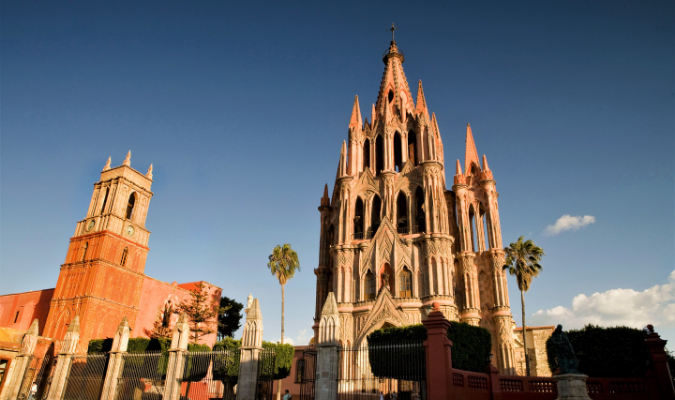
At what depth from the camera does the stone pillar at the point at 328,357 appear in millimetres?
15144

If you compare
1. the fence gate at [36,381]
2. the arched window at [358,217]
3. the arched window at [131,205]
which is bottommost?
the fence gate at [36,381]

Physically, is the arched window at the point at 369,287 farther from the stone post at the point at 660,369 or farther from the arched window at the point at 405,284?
the stone post at the point at 660,369

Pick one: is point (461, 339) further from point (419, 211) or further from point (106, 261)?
point (106, 261)

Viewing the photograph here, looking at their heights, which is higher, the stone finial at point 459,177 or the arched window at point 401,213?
the stone finial at point 459,177

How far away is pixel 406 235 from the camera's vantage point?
3481cm

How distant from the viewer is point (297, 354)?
3734cm

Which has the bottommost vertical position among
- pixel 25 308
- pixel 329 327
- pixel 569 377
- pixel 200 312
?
pixel 569 377

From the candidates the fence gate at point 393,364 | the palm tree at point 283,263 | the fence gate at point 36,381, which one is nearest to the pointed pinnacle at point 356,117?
the palm tree at point 283,263

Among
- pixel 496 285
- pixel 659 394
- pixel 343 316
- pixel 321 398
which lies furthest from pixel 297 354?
pixel 659 394

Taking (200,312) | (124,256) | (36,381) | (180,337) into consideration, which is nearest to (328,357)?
(180,337)

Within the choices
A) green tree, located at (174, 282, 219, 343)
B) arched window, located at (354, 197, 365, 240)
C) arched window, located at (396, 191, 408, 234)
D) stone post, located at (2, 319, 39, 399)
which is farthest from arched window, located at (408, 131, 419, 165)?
stone post, located at (2, 319, 39, 399)

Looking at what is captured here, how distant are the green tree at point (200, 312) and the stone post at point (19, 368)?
1463 cm

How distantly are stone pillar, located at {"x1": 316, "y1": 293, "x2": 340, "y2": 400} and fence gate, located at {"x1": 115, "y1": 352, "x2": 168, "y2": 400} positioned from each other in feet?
26.8

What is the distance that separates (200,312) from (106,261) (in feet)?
28.7
